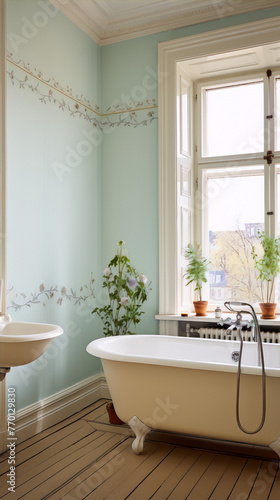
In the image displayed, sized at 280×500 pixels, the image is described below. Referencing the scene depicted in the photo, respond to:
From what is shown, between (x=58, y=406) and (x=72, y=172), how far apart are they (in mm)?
1737

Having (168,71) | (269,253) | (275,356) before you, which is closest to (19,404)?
(275,356)

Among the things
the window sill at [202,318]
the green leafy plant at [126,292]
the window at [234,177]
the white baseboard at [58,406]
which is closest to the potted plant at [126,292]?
the green leafy plant at [126,292]

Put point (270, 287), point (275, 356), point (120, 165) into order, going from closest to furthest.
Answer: point (275, 356)
point (270, 287)
point (120, 165)

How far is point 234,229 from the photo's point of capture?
12.3 ft

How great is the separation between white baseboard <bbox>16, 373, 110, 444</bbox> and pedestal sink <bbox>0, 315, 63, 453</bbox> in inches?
8.7

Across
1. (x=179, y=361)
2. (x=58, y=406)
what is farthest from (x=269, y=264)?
(x=58, y=406)

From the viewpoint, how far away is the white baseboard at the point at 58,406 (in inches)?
114

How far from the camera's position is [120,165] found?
3.82 m

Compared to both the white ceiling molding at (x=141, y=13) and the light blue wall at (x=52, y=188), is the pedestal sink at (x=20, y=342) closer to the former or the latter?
the light blue wall at (x=52, y=188)

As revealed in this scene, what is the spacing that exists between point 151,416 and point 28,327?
0.88 meters

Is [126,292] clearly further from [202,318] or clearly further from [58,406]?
[58,406]

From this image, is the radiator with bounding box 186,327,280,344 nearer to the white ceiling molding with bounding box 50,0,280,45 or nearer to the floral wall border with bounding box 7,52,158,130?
the floral wall border with bounding box 7,52,158,130

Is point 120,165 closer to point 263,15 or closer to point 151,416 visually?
point 263,15

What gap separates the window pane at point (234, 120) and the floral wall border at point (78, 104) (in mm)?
542
